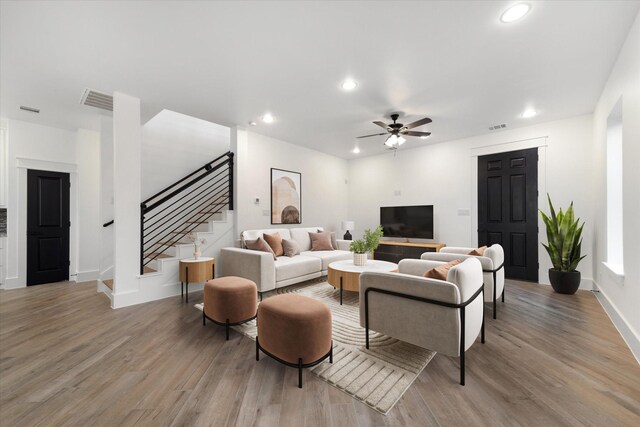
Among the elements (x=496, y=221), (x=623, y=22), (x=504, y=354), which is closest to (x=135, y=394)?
(x=504, y=354)

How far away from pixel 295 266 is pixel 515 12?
12.0 feet

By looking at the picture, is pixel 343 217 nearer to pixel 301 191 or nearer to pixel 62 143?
pixel 301 191

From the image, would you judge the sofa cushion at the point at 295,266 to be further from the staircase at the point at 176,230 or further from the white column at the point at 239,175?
the staircase at the point at 176,230

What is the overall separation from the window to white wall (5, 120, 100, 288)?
7.94 metres

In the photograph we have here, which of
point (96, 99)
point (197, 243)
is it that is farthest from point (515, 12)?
point (96, 99)

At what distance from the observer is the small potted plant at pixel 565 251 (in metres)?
3.95

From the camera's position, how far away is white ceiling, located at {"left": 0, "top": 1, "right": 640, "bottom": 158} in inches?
84.6

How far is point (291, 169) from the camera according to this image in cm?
597

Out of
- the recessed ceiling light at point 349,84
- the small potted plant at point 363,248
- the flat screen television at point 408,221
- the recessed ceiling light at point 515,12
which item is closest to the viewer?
the recessed ceiling light at point 515,12

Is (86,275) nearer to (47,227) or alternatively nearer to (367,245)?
(47,227)

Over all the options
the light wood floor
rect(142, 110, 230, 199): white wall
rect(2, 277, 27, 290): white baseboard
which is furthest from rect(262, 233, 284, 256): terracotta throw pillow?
rect(2, 277, 27, 290): white baseboard

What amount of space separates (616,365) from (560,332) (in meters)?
0.59

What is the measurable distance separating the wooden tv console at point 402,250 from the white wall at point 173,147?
4.22 metres

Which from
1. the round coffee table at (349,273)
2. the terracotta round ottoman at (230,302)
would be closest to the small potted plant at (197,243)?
the terracotta round ottoman at (230,302)
